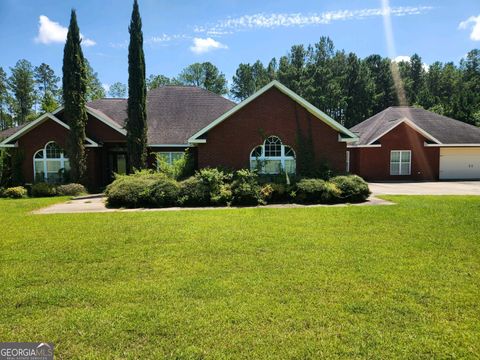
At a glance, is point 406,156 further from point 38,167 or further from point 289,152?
point 38,167

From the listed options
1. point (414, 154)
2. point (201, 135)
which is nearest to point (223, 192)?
point (201, 135)

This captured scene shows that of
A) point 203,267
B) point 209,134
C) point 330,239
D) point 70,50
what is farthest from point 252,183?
point 70,50

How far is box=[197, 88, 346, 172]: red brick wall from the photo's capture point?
17.7m

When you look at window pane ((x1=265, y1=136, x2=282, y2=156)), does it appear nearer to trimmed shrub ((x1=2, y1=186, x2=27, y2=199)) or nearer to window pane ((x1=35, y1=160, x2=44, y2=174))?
trimmed shrub ((x1=2, y1=186, x2=27, y2=199))

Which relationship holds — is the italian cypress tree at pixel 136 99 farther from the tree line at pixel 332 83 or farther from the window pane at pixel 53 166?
the tree line at pixel 332 83

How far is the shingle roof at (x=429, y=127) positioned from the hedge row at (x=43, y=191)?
21337 millimetres

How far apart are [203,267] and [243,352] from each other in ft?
8.65

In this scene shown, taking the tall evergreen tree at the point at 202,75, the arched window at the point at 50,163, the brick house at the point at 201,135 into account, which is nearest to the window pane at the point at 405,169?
the brick house at the point at 201,135

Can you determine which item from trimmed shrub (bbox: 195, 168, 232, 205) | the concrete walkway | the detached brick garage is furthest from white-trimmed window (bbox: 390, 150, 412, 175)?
trimmed shrub (bbox: 195, 168, 232, 205)

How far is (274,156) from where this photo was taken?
59.5 ft

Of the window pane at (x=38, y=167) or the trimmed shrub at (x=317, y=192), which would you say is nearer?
the trimmed shrub at (x=317, y=192)

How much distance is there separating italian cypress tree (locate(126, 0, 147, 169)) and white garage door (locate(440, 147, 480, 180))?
76.0ft

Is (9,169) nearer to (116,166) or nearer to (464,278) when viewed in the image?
(116,166)

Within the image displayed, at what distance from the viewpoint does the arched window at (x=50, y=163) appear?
20.5 metres
